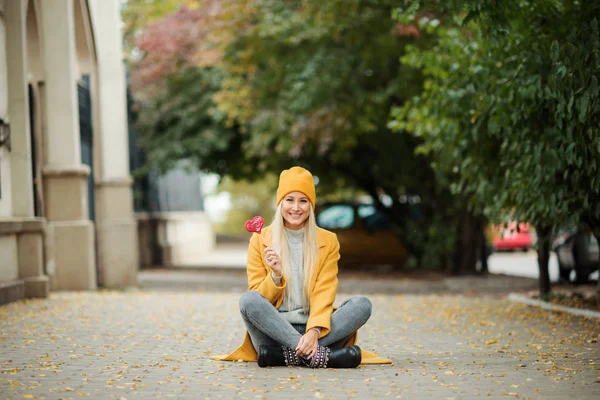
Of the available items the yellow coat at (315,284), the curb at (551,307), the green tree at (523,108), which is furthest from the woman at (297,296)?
the curb at (551,307)

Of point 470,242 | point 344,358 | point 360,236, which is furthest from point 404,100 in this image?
point 344,358

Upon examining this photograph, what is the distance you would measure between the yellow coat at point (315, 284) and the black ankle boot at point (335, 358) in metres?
0.15

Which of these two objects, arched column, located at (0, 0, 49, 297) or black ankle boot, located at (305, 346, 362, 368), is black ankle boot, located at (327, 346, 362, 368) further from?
arched column, located at (0, 0, 49, 297)

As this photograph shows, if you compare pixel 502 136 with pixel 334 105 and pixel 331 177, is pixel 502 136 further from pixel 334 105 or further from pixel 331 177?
pixel 331 177

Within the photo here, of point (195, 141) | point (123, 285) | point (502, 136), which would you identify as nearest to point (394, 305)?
point (502, 136)

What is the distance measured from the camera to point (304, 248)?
24.2ft

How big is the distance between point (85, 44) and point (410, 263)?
12711mm

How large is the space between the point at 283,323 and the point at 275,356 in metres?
0.30

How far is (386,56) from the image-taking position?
20.1 metres

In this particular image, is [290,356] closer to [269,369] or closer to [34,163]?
[269,369]

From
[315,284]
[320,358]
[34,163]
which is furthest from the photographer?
[34,163]

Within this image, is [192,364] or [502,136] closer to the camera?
[192,364]

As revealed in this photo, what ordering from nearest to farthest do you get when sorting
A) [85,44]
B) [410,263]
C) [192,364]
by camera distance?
[192,364], [85,44], [410,263]

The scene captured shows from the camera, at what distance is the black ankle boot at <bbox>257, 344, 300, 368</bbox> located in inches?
286
